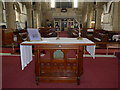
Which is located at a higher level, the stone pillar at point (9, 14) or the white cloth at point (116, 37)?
the stone pillar at point (9, 14)

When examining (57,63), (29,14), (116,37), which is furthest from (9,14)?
(57,63)

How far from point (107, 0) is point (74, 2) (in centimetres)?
1188

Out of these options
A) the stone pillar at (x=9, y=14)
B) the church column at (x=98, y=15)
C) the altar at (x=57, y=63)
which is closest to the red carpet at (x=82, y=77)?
the altar at (x=57, y=63)

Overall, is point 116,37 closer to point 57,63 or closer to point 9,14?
point 57,63

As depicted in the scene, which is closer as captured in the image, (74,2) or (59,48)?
(59,48)

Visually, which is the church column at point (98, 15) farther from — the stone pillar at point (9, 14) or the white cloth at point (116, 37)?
the stone pillar at point (9, 14)

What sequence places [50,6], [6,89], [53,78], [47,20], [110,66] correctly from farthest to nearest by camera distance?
1. [50,6]
2. [47,20]
3. [110,66]
4. [53,78]
5. [6,89]

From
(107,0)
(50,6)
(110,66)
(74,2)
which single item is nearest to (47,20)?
(50,6)

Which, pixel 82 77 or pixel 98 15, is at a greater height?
pixel 98 15

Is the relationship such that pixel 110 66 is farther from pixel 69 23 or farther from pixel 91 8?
pixel 69 23

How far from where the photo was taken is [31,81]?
3369 millimetres

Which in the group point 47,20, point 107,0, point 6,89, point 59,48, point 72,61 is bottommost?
point 6,89

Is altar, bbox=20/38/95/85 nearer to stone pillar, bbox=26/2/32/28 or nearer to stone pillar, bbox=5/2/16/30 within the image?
stone pillar, bbox=5/2/16/30

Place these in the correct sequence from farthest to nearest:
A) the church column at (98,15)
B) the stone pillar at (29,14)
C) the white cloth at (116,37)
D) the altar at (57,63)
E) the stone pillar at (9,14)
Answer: the stone pillar at (29,14)
the church column at (98,15)
the stone pillar at (9,14)
the white cloth at (116,37)
the altar at (57,63)
